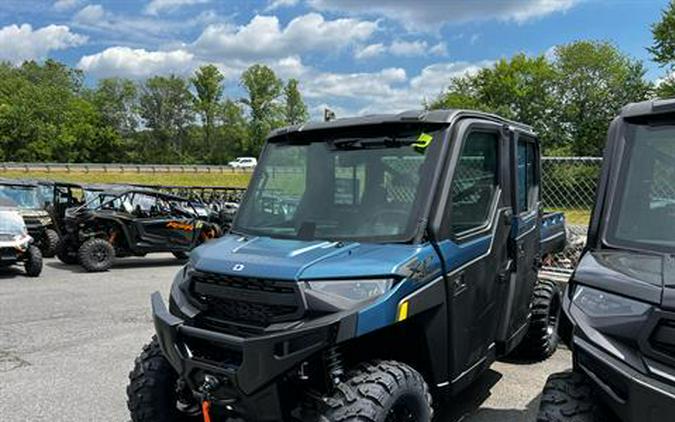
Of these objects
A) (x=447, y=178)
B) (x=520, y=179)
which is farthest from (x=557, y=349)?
(x=447, y=178)

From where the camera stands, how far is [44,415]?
15.3ft

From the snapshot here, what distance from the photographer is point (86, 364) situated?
600 centimetres

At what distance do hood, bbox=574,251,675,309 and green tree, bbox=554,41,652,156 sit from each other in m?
52.5

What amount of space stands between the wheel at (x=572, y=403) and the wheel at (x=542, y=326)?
9.70 feet

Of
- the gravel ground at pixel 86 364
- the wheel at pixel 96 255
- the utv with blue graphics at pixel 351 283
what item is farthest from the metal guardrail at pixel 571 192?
the wheel at pixel 96 255

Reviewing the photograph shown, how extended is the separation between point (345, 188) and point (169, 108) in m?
91.0

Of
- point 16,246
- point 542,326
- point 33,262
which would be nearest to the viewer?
point 542,326

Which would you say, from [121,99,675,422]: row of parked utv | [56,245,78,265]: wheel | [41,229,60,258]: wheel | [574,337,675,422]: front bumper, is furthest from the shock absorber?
[41,229,60,258]: wheel

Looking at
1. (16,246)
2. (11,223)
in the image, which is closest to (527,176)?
(16,246)

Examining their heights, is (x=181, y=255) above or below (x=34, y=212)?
below

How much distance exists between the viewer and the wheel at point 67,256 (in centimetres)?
1359

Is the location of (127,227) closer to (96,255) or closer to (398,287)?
(96,255)

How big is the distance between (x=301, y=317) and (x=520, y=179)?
8.54ft

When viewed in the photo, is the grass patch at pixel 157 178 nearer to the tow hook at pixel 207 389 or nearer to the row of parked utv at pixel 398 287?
the row of parked utv at pixel 398 287
